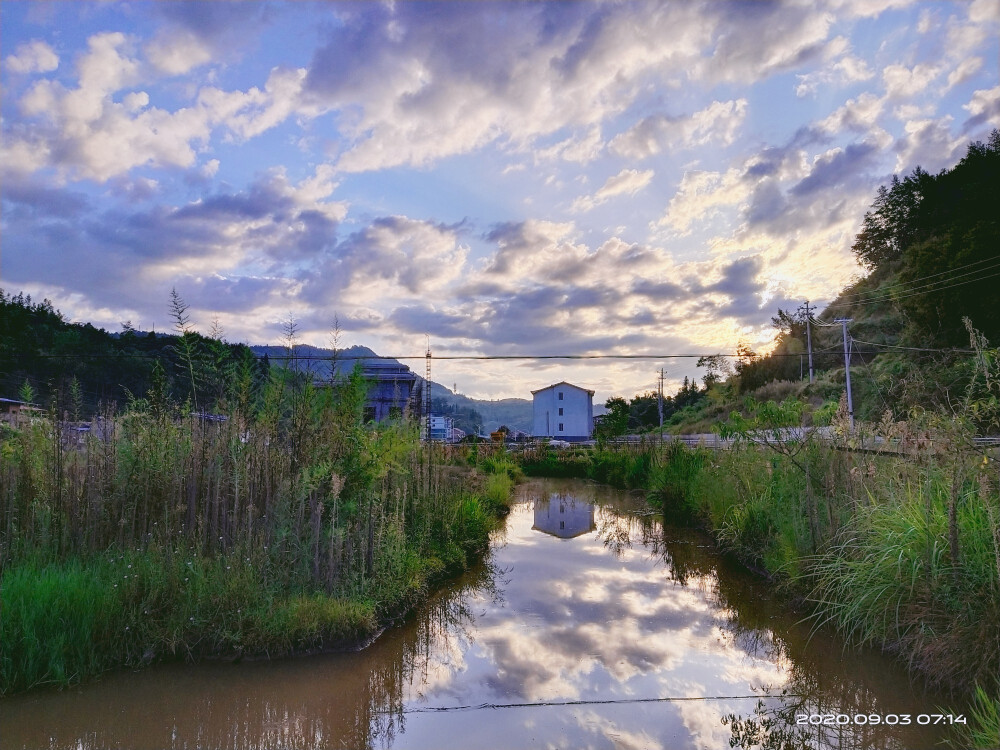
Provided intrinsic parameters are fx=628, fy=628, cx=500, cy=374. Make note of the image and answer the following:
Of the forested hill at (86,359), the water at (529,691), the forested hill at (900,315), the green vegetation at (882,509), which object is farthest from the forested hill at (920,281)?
the forested hill at (86,359)

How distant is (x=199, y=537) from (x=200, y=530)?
0.07 meters

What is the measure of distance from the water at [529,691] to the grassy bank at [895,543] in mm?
322

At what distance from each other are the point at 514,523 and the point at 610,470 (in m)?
7.10

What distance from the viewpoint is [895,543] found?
4.65 meters

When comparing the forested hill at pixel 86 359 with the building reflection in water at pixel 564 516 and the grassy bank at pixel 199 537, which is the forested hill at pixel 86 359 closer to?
the grassy bank at pixel 199 537

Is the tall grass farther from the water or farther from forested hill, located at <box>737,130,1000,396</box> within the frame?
forested hill, located at <box>737,130,1000,396</box>

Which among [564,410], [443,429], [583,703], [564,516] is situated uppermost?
[564,410]

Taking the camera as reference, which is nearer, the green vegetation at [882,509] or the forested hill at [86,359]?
the green vegetation at [882,509]

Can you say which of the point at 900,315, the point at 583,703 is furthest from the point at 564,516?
the point at 900,315

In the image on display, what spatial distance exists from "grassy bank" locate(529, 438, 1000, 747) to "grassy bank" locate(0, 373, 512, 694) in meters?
3.85

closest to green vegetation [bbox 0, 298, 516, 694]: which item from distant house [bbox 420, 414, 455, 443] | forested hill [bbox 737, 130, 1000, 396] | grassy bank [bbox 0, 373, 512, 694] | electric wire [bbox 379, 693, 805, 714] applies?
grassy bank [bbox 0, 373, 512, 694]

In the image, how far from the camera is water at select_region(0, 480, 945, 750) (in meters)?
3.68

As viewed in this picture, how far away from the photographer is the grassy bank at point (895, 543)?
3.86m

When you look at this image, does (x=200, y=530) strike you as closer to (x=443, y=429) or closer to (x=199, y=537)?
(x=199, y=537)
